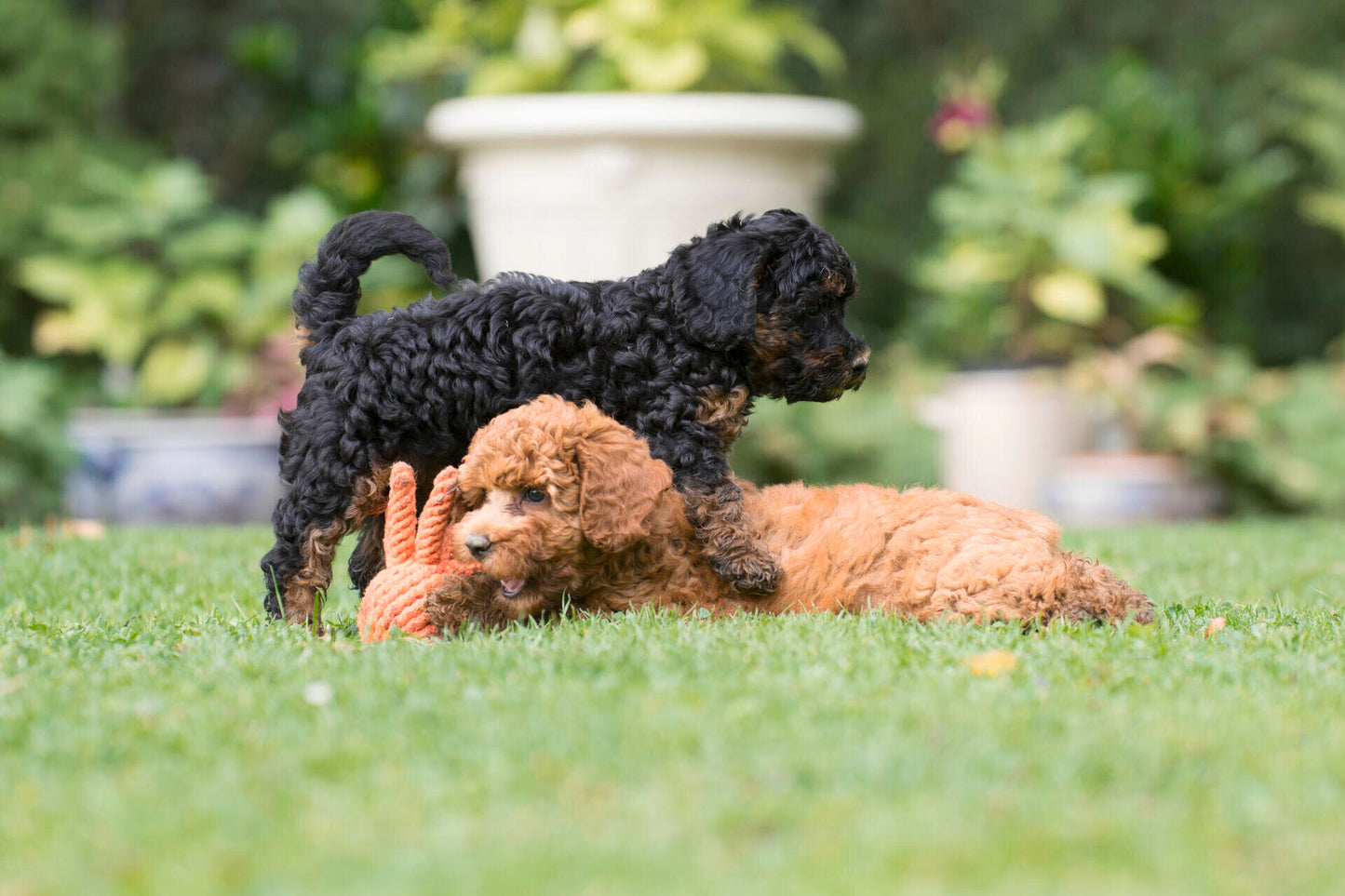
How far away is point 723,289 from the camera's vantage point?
4180 millimetres

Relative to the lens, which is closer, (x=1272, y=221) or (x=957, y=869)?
(x=957, y=869)

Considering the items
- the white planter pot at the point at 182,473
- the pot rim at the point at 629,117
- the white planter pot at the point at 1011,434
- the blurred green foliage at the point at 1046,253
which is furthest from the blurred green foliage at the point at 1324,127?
the white planter pot at the point at 182,473

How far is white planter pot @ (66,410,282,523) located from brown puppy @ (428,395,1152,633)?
5.99m

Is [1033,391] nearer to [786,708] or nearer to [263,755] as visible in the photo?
[786,708]

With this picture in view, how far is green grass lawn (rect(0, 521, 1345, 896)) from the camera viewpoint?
219 cm

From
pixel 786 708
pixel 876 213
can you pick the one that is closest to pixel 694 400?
pixel 786 708

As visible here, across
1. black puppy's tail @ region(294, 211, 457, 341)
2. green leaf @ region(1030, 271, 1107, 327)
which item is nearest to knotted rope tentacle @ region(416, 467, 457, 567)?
black puppy's tail @ region(294, 211, 457, 341)

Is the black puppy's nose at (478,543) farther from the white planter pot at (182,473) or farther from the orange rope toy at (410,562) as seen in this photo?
the white planter pot at (182,473)

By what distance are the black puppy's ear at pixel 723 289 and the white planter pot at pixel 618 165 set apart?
472 cm

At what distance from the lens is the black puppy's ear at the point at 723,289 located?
4.16m

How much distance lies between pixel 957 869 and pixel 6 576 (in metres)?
4.29

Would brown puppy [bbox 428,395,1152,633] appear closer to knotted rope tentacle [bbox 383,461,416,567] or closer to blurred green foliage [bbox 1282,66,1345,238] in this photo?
knotted rope tentacle [bbox 383,461,416,567]

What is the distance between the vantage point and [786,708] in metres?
2.98

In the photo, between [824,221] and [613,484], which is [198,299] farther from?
[613,484]
